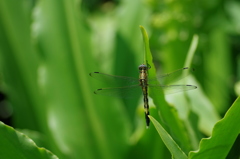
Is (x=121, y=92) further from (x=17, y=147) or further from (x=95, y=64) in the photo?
(x=17, y=147)

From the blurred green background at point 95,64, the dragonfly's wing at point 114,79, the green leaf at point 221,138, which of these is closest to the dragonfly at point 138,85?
the dragonfly's wing at point 114,79

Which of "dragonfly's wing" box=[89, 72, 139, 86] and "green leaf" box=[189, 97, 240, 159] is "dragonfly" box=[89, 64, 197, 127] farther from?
"green leaf" box=[189, 97, 240, 159]

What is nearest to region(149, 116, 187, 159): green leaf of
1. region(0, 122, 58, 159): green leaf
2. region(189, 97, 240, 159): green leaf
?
region(189, 97, 240, 159): green leaf

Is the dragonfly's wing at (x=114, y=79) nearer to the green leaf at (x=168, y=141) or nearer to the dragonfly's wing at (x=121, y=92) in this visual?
the dragonfly's wing at (x=121, y=92)

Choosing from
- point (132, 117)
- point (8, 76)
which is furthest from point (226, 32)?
point (8, 76)

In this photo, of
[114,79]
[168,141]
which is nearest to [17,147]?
[168,141]
